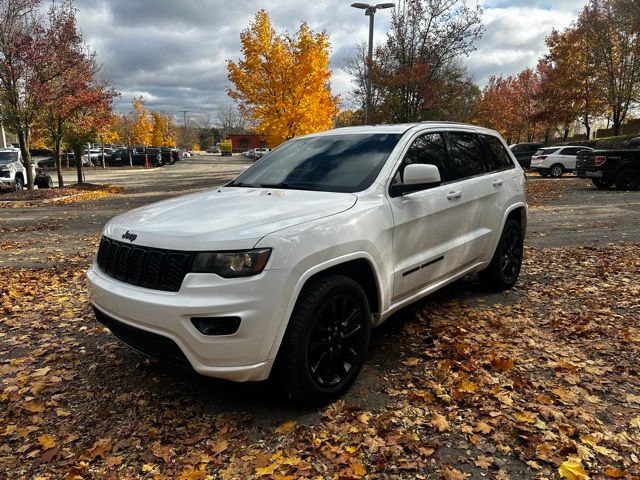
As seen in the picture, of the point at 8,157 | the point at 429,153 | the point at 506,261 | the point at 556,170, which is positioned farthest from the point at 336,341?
the point at 556,170

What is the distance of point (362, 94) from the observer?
22938 millimetres

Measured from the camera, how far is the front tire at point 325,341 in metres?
2.79

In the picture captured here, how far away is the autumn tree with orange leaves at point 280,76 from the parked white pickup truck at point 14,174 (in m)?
9.35

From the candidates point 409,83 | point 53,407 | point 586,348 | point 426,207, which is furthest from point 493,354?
point 409,83

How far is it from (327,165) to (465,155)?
1570 millimetres

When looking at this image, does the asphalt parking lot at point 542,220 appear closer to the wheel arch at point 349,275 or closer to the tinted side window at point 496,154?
the tinted side window at point 496,154

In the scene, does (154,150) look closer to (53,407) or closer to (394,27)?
(394,27)

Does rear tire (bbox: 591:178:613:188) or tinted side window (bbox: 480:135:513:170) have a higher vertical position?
tinted side window (bbox: 480:135:513:170)

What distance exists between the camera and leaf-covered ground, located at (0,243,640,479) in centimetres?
263

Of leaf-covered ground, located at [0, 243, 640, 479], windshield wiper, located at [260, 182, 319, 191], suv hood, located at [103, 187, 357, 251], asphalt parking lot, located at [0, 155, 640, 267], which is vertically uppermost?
windshield wiper, located at [260, 182, 319, 191]

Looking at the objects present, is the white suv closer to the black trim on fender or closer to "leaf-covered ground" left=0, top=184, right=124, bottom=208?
"leaf-covered ground" left=0, top=184, right=124, bottom=208

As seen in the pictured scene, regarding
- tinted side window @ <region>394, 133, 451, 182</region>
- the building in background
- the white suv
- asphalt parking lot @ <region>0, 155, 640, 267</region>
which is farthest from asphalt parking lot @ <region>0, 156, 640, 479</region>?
the building in background

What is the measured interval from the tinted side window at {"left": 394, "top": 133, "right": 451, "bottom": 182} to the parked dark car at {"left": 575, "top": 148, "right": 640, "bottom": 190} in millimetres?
14495

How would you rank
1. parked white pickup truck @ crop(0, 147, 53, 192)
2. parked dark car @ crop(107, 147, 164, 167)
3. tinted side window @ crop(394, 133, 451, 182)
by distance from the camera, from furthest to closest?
parked dark car @ crop(107, 147, 164, 167), parked white pickup truck @ crop(0, 147, 53, 192), tinted side window @ crop(394, 133, 451, 182)
